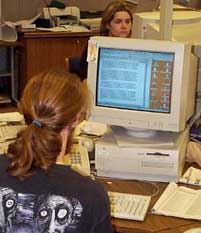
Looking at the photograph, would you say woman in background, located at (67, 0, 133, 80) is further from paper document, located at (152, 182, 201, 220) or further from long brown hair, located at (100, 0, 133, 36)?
paper document, located at (152, 182, 201, 220)

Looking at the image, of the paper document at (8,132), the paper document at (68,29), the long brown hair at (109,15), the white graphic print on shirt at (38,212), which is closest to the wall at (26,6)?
the paper document at (68,29)

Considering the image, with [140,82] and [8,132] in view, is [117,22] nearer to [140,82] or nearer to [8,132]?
[8,132]

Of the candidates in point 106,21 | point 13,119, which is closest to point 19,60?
point 106,21

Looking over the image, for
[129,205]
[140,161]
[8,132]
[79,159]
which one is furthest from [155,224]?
[8,132]

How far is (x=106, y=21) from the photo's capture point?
4406mm

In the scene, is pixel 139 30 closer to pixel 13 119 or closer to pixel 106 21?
pixel 13 119

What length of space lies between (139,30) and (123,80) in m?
0.73

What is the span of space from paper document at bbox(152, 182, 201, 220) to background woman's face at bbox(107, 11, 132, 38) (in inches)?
90.1

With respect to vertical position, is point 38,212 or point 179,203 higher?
point 38,212

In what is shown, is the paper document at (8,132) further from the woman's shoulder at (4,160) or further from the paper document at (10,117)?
the woman's shoulder at (4,160)

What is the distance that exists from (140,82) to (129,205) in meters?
0.51

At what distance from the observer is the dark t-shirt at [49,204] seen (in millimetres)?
1528

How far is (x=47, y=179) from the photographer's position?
154cm

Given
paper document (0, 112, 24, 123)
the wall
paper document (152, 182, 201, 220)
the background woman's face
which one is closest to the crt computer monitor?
paper document (152, 182, 201, 220)
